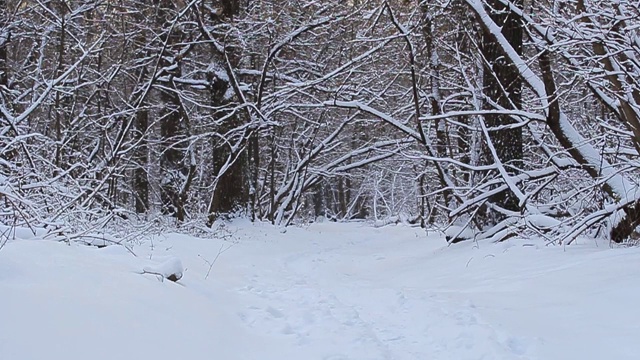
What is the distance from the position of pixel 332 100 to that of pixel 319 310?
7224mm

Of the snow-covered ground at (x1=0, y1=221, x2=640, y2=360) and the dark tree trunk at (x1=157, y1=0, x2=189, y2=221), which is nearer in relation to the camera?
the snow-covered ground at (x1=0, y1=221, x2=640, y2=360)

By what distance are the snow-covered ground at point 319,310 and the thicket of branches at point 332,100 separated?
3.49ft

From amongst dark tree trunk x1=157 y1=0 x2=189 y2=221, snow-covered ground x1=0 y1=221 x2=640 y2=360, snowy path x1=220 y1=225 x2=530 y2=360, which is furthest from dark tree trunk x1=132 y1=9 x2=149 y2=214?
snowy path x1=220 y1=225 x2=530 y2=360

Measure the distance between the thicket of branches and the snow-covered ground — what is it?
1064mm

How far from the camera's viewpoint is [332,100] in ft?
37.6

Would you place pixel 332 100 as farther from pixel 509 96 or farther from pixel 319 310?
pixel 319 310

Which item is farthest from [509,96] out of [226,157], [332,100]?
[226,157]

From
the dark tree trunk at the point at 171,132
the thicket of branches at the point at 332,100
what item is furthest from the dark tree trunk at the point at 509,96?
the dark tree trunk at the point at 171,132

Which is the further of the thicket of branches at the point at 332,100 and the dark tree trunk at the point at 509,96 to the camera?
the dark tree trunk at the point at 509,96

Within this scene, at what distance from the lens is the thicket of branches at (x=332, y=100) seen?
6484mm

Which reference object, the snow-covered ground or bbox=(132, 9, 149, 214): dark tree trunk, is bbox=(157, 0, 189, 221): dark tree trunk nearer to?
bbox=(132, 9, 149, 214): dark tree trunk

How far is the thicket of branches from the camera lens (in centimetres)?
648

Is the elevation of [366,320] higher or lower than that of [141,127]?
lower

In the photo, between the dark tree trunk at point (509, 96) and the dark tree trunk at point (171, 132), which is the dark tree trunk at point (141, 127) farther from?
the dark tree trunk at point (509, 96)
